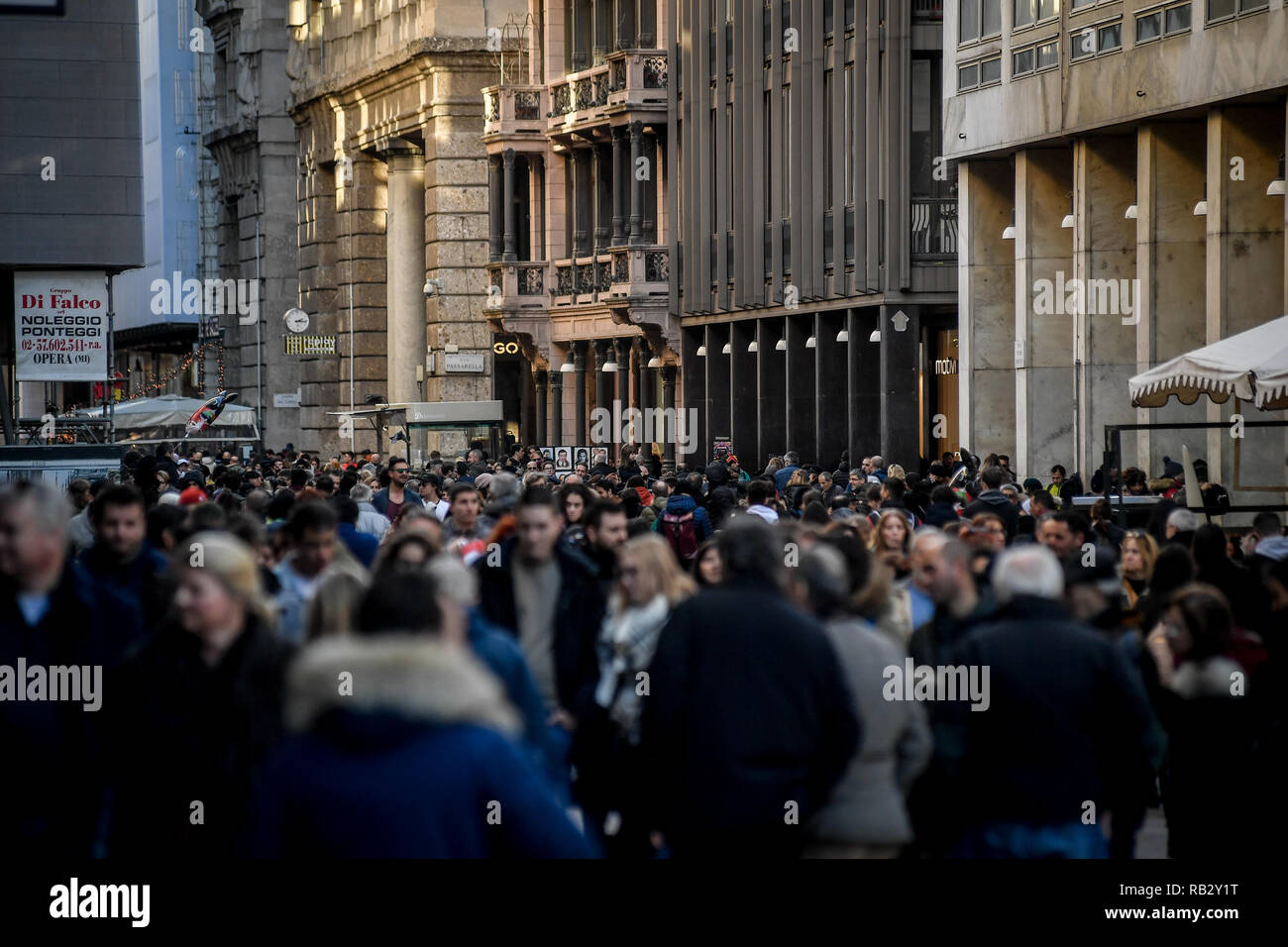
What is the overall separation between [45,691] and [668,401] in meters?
43.1

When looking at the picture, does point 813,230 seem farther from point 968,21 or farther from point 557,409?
point 557,409

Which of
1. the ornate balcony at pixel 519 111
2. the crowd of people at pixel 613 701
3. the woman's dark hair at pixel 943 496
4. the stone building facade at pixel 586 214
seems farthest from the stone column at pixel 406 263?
the crowd of people at pixel 613 701

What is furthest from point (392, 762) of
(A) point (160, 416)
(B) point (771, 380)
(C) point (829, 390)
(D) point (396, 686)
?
(A) point (160, 416)

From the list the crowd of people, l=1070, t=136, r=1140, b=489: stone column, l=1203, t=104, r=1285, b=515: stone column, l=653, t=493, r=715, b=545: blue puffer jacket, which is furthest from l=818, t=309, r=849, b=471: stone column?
the crowd of people

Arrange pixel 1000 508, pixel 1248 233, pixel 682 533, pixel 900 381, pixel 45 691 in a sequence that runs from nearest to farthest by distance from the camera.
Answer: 1. pixel 45 691
2. pixel 1000 508
3. pixel 682 533
4. pixel 1248 233
5. pixel 900 381

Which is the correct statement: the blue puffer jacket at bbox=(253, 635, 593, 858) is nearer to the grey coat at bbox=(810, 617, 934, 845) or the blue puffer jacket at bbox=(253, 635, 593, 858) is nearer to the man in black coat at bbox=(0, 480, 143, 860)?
the grey coat at bbox=(810, 617, 934, 845)

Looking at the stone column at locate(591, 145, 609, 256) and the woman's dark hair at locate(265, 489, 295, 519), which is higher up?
the stone column at locate(591, 145, 609, 256)

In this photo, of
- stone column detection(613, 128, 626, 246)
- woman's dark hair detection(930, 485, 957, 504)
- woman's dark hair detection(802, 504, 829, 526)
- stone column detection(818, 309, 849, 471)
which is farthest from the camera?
stone column detection(613, 128, 626, 246)

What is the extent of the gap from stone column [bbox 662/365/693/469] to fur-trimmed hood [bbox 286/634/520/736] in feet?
144

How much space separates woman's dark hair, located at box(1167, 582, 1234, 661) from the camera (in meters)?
8.61

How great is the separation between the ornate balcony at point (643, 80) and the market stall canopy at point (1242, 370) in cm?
2787

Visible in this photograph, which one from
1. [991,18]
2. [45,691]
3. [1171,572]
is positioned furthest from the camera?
[991,18]

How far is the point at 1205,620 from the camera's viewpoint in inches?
339

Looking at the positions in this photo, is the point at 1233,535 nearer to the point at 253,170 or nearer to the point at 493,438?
the point at 493,438
